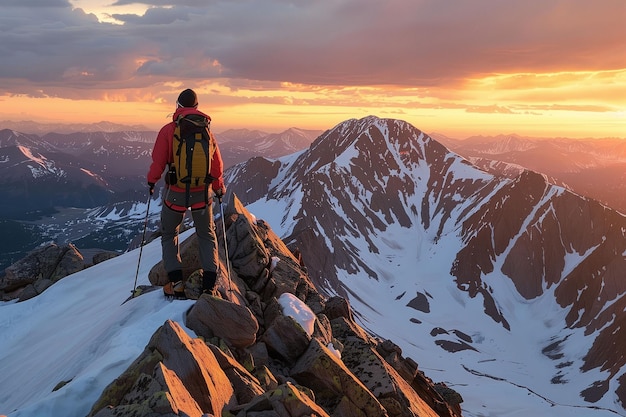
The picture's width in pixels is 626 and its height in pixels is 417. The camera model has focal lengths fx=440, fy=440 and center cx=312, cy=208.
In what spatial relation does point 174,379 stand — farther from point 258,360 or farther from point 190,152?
point 190,152

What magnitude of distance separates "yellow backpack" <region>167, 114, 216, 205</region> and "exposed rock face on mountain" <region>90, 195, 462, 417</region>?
3.85 metres

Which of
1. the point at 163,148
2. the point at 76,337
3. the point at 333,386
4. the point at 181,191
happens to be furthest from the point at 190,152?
the point at 76,337

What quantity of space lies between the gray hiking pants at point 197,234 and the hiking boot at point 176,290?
535 millimetres

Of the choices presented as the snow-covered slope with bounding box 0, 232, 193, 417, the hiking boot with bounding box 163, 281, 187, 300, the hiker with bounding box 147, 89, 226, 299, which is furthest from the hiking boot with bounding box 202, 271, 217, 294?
the hiking boot with bounding box 163, 281, 187, 300

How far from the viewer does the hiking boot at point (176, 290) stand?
1530cm

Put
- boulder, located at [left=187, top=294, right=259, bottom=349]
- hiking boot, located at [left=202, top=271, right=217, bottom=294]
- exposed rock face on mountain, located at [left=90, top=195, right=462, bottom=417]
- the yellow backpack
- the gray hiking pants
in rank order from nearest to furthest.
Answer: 1. exposed rock face on mountain, located at [left=90, top=195, right=462, bottom=417]
2. the yellow backpack
3. boulder, located at [left=187, top=294, right=259, bottom=349]
4. the gray hiking pants
5. hiking boot, located at [left=202, top=271, right=217, bottom=294]

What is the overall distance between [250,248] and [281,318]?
17.9 feet

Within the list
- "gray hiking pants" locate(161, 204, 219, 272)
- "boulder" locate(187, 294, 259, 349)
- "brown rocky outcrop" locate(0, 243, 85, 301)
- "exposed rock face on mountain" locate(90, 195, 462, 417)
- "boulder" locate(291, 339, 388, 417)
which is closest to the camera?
"exposed rock face on mountain" locate(90, 195, 462, 417)

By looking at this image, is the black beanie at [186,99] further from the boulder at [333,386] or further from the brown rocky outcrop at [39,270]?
the brown rocky outcrop at [39,270]

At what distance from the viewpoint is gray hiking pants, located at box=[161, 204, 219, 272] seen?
14562 mm

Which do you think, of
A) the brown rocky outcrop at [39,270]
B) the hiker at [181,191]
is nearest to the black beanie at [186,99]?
the hiker at [181,191]

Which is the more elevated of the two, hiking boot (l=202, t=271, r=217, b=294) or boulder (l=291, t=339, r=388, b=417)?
hiking boot (l=202, t=271, r=217, b=294)

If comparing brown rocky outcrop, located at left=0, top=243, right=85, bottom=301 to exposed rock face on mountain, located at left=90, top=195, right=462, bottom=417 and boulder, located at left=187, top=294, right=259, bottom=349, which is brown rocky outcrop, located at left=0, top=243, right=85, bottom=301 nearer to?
exposed rock face on mountain, located at left=90, top=195, right=462, bottom=417

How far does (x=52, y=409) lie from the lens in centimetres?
1015
